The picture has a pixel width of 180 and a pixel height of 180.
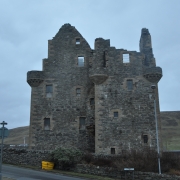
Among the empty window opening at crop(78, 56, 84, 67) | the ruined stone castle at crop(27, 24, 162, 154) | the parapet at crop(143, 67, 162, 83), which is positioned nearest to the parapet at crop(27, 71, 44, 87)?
the ruined stone castle at crop(27, 24, 162, 154)

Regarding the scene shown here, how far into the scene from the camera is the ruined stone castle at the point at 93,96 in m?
30.6

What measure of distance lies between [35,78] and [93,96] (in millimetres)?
7890

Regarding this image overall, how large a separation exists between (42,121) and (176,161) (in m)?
16.8

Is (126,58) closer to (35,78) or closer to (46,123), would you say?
(35,78)

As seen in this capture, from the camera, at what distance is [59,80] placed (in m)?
34.7

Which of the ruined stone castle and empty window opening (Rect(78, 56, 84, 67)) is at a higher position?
empty window opening (Rect(78, 56, 84, 67))

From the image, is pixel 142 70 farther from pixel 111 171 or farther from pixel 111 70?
pixel 111 171

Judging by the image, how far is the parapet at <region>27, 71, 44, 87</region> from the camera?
34.2 m

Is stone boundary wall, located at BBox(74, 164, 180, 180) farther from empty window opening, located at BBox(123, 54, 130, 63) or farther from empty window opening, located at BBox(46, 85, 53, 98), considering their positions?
empty window opening, located at BBox(123, 54, 130, 63)

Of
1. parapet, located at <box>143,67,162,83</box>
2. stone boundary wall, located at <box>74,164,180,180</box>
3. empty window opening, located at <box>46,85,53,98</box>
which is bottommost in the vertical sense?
stone boundary wall, located at <box>74,164,180,180</box>

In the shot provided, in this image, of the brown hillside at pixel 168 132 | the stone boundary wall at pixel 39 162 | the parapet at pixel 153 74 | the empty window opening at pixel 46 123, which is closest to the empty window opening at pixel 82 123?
the empty window opening at pixel 46 123

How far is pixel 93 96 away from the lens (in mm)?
33562

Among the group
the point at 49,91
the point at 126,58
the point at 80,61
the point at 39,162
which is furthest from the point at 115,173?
the point at 80,61

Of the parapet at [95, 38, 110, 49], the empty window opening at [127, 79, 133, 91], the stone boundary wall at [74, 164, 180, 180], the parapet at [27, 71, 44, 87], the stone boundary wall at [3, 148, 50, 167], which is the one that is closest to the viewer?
the stone boundary wall at [74, 164, 180, 180]
